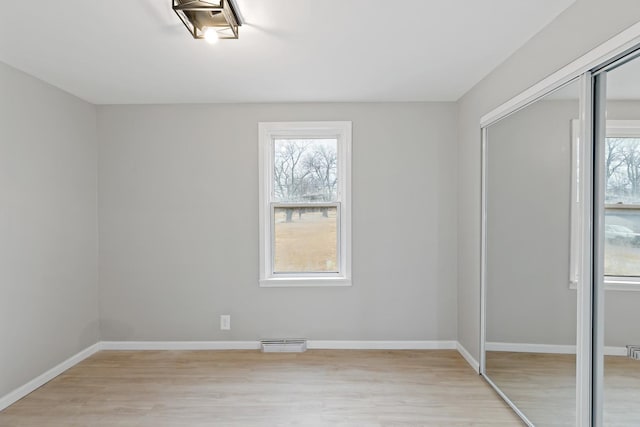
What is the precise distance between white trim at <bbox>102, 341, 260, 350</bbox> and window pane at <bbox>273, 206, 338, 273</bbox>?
31.6 inches

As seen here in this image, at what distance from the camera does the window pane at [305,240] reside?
407 cm

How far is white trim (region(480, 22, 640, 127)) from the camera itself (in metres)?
1.67

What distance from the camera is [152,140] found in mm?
3963

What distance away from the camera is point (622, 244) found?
177 cm

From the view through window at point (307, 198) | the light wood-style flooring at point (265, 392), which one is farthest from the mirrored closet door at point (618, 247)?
the view through window at point (307, 198)

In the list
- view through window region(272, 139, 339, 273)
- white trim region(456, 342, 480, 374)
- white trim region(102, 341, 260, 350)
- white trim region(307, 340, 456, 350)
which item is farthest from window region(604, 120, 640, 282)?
white trim region(102, 341, 260, 350)

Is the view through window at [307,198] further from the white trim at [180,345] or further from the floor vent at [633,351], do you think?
the floor vent at [633,351]

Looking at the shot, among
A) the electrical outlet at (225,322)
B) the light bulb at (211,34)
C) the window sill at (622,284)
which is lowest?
the electrical outlet at (225,322)

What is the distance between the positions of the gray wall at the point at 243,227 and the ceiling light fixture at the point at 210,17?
1.67 m

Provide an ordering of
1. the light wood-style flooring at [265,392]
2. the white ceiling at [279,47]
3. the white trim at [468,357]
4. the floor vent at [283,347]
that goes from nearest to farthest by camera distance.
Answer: the white ceiling at [279,47] → the light wood-style flooring at [265,392] → the white trim at [468,357] → the floor vent at [283,347]

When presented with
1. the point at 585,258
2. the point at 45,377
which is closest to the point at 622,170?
the point at 585,258

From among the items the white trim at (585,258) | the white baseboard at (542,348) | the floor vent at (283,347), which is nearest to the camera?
the white baseboard at (542,348)

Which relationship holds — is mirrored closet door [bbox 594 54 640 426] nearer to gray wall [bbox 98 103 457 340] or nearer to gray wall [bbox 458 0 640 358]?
gray wall [bbox 458 0 640 358]

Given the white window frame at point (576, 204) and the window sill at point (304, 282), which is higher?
the white window frame at point (576, 204)
